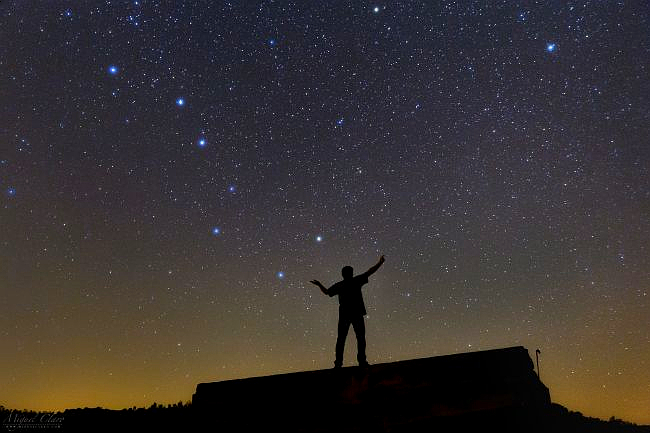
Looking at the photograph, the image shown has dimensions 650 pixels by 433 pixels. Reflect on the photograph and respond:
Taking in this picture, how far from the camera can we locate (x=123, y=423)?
26.9 ft

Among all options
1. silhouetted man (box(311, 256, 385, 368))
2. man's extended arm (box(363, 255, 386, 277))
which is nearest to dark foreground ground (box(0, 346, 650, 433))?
silhouetted man (box(311, 256, 385, 368))

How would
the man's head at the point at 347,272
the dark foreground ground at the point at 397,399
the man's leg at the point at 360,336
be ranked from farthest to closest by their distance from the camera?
1. the man's head at the point at 347,272
2. the man's leg at the point at 360,336
3. the dark foreground ground at the point at 397,399

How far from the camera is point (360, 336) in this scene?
7.00m

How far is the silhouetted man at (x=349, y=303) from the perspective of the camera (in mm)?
7062

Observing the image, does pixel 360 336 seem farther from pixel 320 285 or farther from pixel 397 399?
pixel 397 399

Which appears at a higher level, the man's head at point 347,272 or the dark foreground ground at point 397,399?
the man's head at point 347,272

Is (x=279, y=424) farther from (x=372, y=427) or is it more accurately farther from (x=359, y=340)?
(x=359, y=340)

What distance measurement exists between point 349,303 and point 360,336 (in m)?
0.56

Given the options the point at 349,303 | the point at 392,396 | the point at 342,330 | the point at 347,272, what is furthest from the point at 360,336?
the point at 392,396

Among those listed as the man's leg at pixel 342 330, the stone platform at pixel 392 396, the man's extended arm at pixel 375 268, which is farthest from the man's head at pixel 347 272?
the stone platform at pixel 392 396

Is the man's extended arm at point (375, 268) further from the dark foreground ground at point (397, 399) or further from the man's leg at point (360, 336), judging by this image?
the dark foreground ground at point (397, 399)

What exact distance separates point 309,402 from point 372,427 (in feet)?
2.63

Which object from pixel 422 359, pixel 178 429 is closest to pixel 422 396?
pixel 422 359

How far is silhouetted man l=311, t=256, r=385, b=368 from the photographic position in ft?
23.2
